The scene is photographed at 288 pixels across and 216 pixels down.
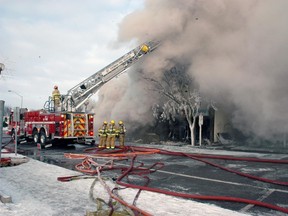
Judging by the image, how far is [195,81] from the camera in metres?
19.3

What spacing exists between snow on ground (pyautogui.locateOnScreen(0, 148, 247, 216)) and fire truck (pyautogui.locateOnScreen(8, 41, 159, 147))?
314 inches

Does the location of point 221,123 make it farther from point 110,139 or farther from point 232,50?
point 110,139

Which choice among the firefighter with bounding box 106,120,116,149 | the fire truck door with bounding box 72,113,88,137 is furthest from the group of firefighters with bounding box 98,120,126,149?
the fire truck door with bounding box 72,113,88,137

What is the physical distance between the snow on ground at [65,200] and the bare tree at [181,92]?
12.8 m

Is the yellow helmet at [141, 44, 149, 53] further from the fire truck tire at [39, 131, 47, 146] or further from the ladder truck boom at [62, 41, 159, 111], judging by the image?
the fire truck tire at [39, 131, 47, 146]

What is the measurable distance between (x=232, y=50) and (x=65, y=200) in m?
12.6

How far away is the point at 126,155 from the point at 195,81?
375 inches

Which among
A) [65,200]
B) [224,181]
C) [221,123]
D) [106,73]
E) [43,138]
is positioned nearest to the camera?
[65,200]

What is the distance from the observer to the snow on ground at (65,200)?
15.7 feet

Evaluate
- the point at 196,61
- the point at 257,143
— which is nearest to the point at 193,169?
the point at 196,61

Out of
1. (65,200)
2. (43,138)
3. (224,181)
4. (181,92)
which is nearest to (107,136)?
(43,138)

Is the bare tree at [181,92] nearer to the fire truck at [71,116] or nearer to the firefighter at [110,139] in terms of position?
the fire truck at [71,116]

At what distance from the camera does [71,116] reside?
1576 cm

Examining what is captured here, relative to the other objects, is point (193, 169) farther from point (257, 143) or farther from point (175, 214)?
point (257, 143)
